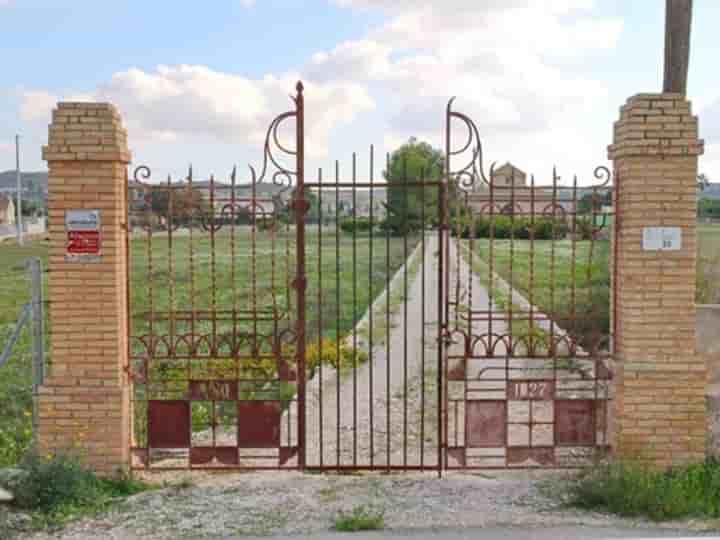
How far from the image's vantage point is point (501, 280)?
2692 centimetres

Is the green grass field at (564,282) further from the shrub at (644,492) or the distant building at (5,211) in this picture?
the distant building at (5,211)

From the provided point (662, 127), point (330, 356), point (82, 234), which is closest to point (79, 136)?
point (82, 234)

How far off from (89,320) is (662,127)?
14.6ft

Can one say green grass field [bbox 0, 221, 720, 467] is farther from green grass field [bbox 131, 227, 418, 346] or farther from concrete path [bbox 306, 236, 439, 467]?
concrete path [bbox 306, 236, 439, 467]

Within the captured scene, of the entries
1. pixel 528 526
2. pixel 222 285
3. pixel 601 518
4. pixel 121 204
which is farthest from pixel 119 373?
pixel 222 285

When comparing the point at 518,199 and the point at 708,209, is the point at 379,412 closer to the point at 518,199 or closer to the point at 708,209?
the point at 518,199

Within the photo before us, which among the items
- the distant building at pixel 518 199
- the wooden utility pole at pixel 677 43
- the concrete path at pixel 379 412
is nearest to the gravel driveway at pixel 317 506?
the concrete path at pixel 379 412

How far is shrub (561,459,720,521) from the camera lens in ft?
20.3

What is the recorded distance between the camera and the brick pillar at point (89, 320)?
6.80 m

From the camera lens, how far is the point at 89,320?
22.6 ft

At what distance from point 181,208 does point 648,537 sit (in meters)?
4.06

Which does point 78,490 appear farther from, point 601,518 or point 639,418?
point 639,418

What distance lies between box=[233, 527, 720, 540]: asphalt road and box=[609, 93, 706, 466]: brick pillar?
1.20 meters

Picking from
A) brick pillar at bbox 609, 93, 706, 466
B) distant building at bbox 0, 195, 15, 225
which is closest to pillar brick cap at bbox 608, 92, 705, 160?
brick pillar at bbox 609, 93, 706, 466
